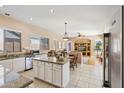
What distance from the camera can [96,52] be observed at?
42.3ft

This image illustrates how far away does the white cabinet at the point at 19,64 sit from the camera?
4922mm

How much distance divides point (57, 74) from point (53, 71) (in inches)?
7.6

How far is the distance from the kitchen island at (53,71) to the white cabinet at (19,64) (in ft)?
3.96

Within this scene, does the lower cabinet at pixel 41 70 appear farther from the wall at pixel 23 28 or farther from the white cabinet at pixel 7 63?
the wall at pixel 23 28

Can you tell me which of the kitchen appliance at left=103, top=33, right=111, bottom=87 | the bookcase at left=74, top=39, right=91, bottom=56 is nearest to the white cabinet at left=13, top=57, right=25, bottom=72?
the kitchen appliance at left=103, top=33, right=111, bottom=87

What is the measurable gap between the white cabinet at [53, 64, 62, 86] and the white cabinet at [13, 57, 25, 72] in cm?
225

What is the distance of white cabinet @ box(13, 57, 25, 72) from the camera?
492cm

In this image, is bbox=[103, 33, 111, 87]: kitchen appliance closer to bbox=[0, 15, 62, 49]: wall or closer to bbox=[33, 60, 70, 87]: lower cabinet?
bbox=[33, 60, 70, 87]: lower cabinet

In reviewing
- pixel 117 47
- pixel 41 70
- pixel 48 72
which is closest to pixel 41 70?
pixel 41 70

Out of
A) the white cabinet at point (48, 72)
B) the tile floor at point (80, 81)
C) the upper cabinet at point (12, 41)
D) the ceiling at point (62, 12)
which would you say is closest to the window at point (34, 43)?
the upper cabinet at point (12, 41)

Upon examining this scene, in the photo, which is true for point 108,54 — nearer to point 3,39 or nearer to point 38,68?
point 38,68

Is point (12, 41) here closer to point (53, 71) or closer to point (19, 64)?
point (19, 64)
